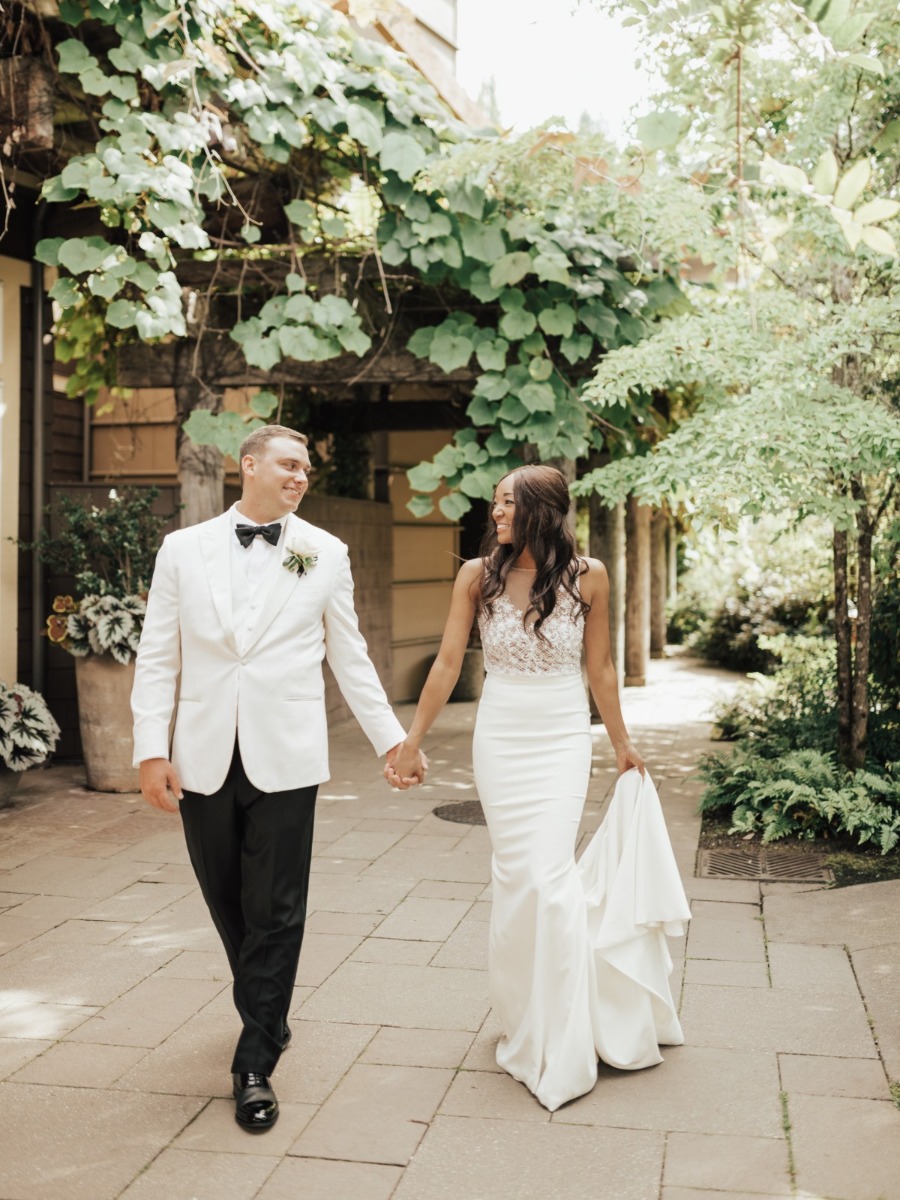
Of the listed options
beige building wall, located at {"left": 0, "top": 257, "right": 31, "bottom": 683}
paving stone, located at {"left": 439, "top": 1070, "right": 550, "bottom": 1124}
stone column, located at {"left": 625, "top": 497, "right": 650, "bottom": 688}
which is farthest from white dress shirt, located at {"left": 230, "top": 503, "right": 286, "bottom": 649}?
stone column, located at {"left": 625, "top": 497, "right": 650, "bottom": 688}

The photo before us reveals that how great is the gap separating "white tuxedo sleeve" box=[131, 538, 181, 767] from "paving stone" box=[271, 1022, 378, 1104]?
39.9 inches

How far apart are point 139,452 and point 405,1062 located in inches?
336

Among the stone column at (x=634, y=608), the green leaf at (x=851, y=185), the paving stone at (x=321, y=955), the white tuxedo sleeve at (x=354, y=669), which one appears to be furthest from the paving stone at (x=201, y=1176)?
the stone column at (x=634, y=608)

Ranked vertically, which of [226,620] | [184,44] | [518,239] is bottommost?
[226,620]

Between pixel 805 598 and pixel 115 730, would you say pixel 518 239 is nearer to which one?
pixel 115 730

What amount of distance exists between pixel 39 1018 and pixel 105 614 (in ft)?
12.4

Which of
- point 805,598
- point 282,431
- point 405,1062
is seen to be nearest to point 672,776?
point 405,1062

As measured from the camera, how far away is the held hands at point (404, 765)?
3682mm

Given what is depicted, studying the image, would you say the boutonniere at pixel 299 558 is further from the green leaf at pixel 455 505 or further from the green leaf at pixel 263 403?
the green leaf at pixel 263 403

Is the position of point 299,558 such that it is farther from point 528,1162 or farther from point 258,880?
point 528,1162

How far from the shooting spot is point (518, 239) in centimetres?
741

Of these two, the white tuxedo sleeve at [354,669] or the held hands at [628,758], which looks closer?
the white tuxedo sleeve at [354,669]

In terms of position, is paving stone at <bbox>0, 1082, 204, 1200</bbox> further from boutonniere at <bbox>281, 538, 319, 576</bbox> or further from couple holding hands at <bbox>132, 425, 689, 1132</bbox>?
boutonniere at <bbox>281, 538, 319, 576</bbox>

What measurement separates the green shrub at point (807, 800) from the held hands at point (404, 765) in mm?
3036
